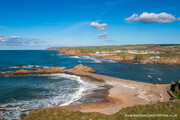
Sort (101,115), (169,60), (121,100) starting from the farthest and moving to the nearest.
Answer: (169,60) < (121,100) < (101,115)

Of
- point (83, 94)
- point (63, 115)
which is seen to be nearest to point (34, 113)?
point (63, 115)

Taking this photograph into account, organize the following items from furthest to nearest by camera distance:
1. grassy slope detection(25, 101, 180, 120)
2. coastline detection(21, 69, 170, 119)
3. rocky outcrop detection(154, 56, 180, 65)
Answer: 1. rocky outcrop detection(154, 56, 180, 65)
2. coastline detection(21, 69, 170, 119)
3. grassy slope detection(25, 101, 180, 120)

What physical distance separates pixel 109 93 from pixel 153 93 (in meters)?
10.1

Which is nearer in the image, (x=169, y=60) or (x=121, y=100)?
(x=121, y=100)

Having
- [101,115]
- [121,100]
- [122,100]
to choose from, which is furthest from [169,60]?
[101,115]

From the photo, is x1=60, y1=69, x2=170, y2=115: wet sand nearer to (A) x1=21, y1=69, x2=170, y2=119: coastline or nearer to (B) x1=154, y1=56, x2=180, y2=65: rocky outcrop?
(A) x1=21, y1=69, x2=170, y2=119: coastline

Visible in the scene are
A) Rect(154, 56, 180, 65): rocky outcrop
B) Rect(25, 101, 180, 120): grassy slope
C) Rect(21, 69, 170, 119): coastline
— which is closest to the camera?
Rect(25, 101, 180, 120): grassy slope

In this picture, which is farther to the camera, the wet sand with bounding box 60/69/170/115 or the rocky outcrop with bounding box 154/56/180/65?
the rocky outcrop with bounding box 154/56/180/65

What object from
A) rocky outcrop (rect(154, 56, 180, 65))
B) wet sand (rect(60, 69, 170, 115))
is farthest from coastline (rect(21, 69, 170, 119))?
rocky outcrop (rect(154, 56, 180, 65))

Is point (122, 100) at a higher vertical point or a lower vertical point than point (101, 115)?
lower

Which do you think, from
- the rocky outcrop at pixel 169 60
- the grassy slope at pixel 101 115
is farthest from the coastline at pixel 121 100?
the rocky outcrop at pixel 169 60

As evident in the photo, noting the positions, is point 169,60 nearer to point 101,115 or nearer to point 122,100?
point 122,100

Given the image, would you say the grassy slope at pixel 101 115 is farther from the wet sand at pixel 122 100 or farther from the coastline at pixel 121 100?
the wet sand at pixel 122 100

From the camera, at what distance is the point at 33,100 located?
79.2 ft
